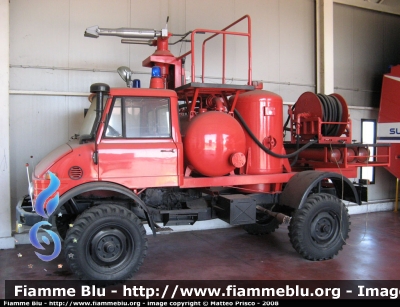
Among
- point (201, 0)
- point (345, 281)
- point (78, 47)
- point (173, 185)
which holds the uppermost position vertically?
point (201, 0)

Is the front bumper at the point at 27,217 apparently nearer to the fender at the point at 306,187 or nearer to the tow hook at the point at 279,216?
the tow hook at the point at 279,216

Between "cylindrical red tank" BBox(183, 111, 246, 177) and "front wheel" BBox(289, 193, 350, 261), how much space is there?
1.29 m

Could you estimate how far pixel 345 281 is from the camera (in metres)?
4.83

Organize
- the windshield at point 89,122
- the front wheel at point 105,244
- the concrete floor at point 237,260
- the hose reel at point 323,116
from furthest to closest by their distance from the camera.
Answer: the hose reel at point 323,116
the concrete floor at point 237,260
the windshield at point 89,122
the front wheel at point 105,244

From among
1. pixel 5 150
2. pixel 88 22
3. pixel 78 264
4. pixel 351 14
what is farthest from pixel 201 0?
pixel 78 264

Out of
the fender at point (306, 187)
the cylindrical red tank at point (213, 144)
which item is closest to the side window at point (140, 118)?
the cylindrical red tank at point (213, 144)

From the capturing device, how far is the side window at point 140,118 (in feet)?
16.0

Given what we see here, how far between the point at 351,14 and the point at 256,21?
9.67ft

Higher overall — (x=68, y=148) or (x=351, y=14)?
Result: (x=351, y=14)

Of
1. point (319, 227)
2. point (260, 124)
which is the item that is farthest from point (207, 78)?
point (319, 227)

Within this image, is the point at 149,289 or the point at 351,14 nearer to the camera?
the point at 149,289

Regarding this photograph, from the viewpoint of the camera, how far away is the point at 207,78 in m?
8.00

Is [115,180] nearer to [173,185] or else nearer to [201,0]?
[173,185]

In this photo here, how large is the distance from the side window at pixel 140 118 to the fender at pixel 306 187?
2075mm
